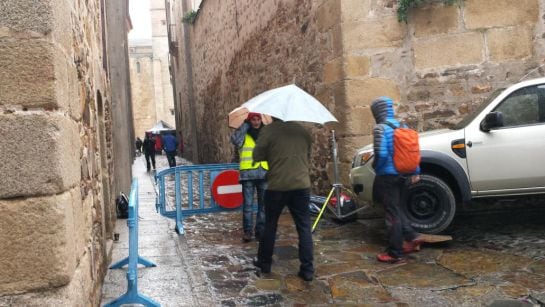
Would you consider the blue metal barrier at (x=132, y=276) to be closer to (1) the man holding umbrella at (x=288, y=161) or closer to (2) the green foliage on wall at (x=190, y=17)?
(1) the man holding umbrella at (x=288, y=161)

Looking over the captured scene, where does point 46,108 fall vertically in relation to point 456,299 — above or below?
above

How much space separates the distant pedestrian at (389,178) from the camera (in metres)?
5.34

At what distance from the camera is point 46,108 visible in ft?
8.14

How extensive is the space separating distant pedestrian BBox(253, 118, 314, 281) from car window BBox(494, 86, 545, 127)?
2.69m

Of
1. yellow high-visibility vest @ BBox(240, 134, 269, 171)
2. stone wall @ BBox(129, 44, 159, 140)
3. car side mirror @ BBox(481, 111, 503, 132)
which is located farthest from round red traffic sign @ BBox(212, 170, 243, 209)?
stone wall @ BBox(129, 44, 159, 140)

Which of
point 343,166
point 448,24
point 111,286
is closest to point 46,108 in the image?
point 111,286

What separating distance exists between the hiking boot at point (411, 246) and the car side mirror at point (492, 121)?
5.08 ft

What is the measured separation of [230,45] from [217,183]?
864 centimetres

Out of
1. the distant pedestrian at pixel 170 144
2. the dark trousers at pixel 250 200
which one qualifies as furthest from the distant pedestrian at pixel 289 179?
the distant pedestrian at pixel 170 144

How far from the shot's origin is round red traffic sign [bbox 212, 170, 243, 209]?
7348mm

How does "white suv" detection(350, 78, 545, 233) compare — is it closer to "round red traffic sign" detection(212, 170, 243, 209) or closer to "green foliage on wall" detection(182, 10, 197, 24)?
"round red traffic sign" detection(212, 170, 243, 209)

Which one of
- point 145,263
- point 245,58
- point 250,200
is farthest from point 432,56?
point 245,58

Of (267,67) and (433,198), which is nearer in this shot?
(433,198)

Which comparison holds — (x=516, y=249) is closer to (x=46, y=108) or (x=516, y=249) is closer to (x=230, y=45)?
(x=46, y=108)
